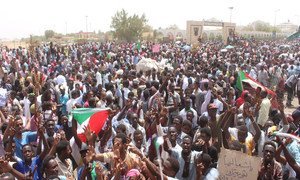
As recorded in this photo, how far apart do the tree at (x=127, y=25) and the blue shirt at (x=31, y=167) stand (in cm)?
4612

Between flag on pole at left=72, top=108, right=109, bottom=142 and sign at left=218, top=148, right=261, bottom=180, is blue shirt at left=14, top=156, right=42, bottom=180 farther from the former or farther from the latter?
sign at left=218, top=148, right=261, bottom=180

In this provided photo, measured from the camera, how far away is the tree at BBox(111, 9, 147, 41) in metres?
49.7

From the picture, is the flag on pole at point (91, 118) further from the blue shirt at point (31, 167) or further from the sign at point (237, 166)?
the sign at point (237, 166)

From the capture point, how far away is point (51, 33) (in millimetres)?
80250

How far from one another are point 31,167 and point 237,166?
231 cm

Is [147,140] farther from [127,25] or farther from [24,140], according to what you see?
[127,25]

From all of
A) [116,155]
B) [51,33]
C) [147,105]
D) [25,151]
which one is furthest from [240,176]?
[51,33]

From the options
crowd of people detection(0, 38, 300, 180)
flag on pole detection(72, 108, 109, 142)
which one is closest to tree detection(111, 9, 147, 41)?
crowd of people detection(0, 38, 300, 180)

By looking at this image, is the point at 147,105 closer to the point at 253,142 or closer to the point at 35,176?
the point at 253,142

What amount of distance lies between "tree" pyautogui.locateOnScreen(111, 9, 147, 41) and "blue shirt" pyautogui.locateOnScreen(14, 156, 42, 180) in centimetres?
4612

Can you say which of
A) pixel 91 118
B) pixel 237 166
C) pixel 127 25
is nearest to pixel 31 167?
pixel 91 118

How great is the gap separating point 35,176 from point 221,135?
267 centimetres

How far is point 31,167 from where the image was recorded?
425 cm


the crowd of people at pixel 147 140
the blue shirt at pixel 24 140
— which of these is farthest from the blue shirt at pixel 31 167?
the blue shirt at pixel 24 140
